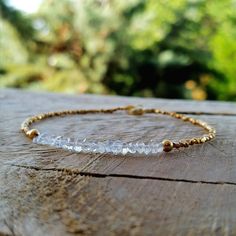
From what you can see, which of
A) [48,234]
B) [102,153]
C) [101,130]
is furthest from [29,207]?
[101,130]

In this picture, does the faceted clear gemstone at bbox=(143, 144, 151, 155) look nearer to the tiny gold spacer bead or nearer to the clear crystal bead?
the clear crystal bead

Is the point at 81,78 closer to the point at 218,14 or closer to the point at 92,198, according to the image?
the point at 218,14

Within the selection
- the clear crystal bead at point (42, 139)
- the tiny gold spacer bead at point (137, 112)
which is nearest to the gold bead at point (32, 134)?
the clear crystal bead at point (42, 139)

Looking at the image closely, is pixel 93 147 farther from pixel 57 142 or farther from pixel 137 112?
pixel 137 112

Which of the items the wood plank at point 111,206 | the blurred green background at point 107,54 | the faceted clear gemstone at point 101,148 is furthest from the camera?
the blurred green background at point 107,54

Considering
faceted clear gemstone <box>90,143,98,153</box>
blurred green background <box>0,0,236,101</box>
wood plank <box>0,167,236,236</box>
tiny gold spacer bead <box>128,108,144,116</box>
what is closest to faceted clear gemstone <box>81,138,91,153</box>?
faceted clear gemstone <box>90,143,98,153</box>

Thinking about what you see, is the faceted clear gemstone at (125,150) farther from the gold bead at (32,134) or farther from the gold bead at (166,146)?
the gold bead at (32,134)

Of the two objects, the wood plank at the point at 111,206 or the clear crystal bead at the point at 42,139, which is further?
the clear crystal bead at the point at 42,139
